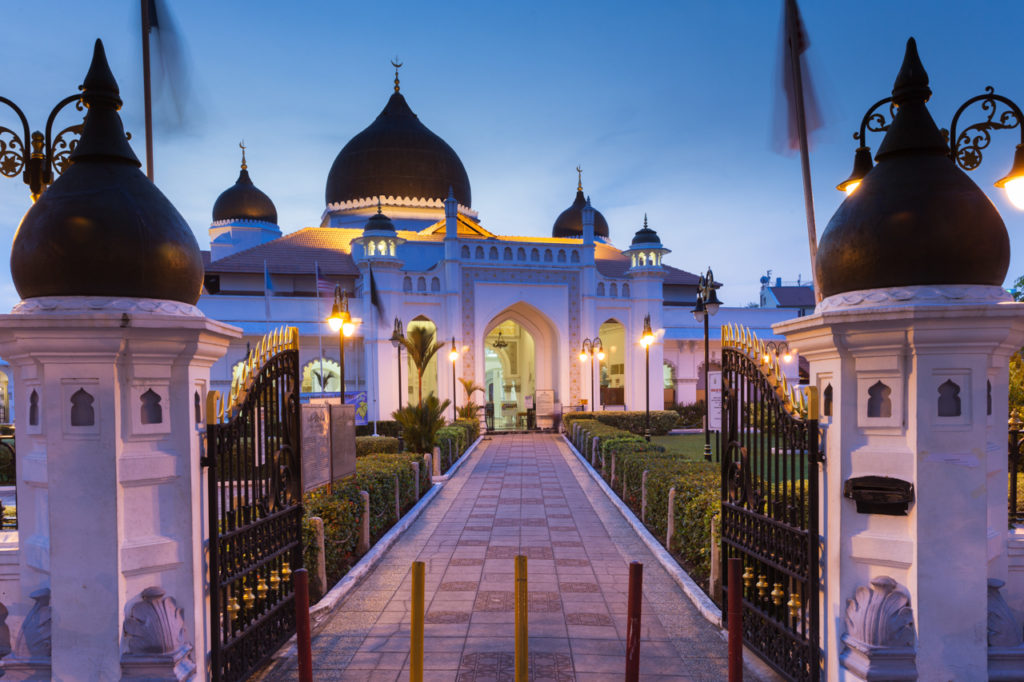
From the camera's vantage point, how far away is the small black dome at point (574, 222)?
44.6 m

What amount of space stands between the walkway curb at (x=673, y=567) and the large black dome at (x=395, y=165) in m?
26.0

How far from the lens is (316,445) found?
26.1 ft

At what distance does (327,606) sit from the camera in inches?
259

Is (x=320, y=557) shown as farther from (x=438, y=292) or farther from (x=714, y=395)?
(x=438, y=292)

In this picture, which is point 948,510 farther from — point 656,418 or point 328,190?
point 328,190

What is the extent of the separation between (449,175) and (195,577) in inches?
1349

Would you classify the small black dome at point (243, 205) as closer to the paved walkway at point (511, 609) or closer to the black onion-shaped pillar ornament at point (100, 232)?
the paved walkway at point (511, 609)

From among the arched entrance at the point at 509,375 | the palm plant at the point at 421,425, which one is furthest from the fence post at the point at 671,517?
the arched entrance at the point at 509,375

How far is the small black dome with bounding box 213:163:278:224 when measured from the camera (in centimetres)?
3994

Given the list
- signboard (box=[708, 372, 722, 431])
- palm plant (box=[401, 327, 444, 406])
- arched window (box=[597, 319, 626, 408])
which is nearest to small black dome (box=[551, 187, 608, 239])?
arched window (box=[597, 319, 626, 408])

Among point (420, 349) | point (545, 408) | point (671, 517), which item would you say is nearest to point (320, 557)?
point (671, 517)

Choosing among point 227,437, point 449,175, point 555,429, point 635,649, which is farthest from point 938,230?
point 449,175

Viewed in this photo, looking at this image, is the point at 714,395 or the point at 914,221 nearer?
the point at 914,221

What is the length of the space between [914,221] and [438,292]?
27.5 metres
